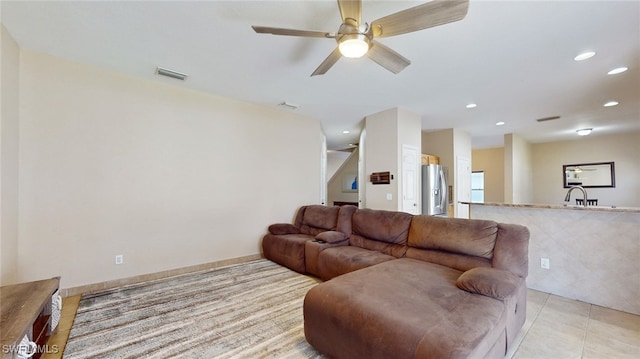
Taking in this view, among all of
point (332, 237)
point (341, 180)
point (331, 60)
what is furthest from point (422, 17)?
point (341, 180)

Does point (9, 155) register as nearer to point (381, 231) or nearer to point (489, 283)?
point (381, 231)

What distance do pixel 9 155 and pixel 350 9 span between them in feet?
11.5

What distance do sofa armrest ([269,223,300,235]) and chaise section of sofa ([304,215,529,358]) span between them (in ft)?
7.63

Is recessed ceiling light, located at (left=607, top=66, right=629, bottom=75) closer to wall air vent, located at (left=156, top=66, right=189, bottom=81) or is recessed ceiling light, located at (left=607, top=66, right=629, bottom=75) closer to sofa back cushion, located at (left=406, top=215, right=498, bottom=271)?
sofa back cushion, located at (left=406, top=215, right=498, bottom=271)

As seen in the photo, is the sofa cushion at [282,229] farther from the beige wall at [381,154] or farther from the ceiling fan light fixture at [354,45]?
the ceiling fan light fixture at [354,45]

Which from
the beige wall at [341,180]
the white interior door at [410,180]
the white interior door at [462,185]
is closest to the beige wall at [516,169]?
the white interior door at [462,185]

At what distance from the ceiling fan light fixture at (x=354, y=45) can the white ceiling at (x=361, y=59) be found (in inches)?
15.8

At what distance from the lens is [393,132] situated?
15.5 feet

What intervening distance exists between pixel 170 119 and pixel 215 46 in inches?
61.0

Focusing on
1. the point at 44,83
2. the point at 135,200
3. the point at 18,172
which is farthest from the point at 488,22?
the point at 18,172

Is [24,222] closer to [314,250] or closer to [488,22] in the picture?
[314,250]

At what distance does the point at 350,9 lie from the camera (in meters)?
1.79

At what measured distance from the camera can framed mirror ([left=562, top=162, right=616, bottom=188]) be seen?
6895mm

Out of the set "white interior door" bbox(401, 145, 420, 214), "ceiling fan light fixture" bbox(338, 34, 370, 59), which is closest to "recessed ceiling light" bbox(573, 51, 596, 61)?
"white interior door" bbox(401, 145, 420, 214)
